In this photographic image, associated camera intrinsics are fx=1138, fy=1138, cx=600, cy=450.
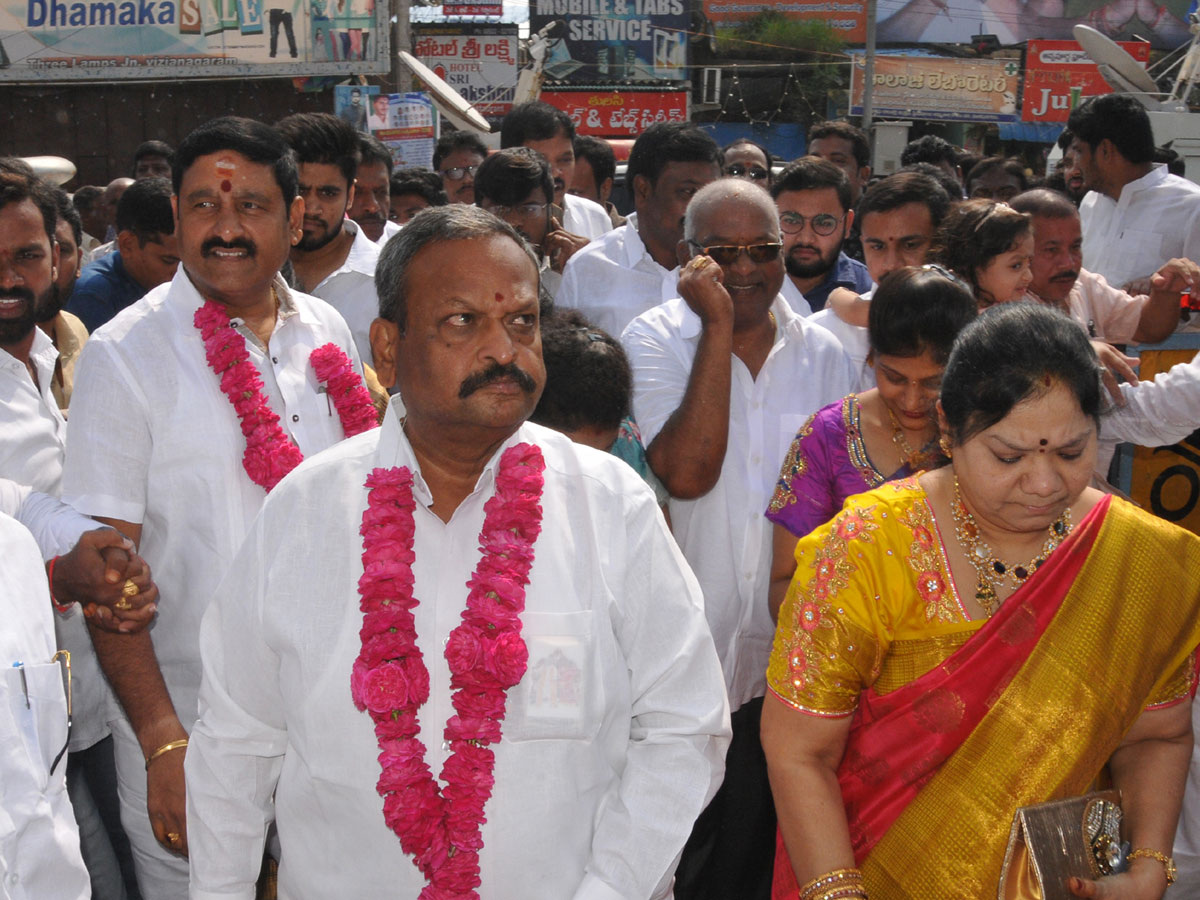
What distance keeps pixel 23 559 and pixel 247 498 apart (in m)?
0.66

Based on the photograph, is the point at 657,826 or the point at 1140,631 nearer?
the point at 657,826

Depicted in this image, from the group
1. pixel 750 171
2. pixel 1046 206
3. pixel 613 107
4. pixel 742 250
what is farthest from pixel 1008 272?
pixel 613 107

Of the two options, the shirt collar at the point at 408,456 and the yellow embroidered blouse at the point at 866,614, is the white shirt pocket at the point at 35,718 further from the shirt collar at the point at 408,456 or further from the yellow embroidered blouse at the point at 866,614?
the yellow embroidered blouse at the point at 866,614

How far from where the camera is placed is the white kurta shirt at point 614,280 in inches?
→ 166

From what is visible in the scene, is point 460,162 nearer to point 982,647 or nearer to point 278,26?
point 982,647

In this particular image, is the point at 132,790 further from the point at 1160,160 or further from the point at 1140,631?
the point at 1160,160

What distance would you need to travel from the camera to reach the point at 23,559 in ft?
6.01

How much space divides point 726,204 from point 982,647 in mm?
1642

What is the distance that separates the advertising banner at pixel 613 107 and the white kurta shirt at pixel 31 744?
25289mm

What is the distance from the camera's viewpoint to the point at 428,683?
1824mm

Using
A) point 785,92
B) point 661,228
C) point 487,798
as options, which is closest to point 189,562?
point 487,798

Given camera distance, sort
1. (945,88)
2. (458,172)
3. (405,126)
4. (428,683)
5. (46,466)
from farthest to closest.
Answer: (945,88), (405,126), (458,172), (46,466), (428,683)

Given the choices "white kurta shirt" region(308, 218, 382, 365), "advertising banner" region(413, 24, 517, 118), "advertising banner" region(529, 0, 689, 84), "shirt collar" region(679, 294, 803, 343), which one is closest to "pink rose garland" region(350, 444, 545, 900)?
"shirt collar" region(679, 294, 803, 343)

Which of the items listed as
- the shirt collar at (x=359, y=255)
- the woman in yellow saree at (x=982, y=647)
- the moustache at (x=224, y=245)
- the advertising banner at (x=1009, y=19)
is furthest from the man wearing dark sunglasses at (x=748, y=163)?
the advertising banner at (x=1009, y=19)
